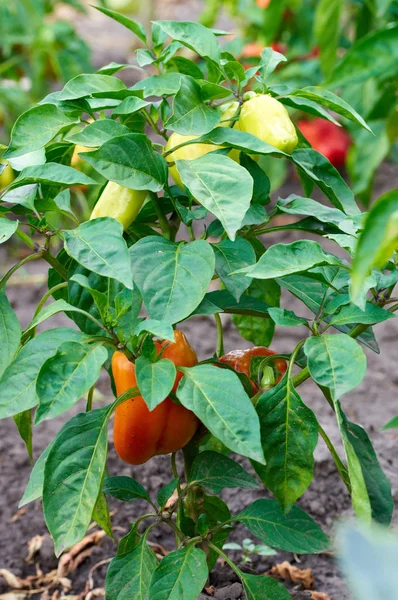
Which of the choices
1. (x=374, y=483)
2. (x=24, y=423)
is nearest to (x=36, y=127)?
(x=24, y=423)

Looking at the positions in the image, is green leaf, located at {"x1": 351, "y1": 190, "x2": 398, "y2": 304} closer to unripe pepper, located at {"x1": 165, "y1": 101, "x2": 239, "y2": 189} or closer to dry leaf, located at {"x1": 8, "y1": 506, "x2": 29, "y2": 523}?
unripe pepper, located at {"x1": 165, "y1": 101, "x2": 239, "y2": 189}

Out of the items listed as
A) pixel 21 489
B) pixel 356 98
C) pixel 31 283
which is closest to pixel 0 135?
pixel 31 283

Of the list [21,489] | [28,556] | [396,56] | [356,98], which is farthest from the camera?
[356,98]

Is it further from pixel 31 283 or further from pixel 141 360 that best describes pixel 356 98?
pixel 141 360

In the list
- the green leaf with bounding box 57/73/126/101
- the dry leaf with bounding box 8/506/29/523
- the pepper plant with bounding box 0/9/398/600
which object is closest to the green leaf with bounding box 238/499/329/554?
the pepper plant with bounding box 0/9/398/600

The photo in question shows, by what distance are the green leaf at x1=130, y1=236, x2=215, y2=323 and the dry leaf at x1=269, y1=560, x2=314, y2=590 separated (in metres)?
0.69

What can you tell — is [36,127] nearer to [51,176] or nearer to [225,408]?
[51,176]

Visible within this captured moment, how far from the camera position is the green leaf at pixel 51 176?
950 millimetres

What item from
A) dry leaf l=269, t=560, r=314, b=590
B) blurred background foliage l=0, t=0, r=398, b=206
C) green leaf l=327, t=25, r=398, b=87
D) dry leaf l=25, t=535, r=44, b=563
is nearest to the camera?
green leaf l=327, t=25, r=398, b=87

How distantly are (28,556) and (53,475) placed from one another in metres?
0.73

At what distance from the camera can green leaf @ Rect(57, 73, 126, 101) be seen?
981mm

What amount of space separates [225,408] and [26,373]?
0.23m

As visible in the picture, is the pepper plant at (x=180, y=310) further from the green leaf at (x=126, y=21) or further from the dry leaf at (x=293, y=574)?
the dry leaf at (x=293, y=574)

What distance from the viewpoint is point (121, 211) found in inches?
Result: 39.9
